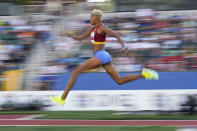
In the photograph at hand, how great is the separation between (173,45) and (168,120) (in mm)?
4694

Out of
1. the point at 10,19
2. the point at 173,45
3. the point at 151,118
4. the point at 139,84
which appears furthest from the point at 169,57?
the point at 10,19

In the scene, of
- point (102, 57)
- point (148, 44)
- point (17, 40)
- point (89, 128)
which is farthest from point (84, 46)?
point (89, 128)

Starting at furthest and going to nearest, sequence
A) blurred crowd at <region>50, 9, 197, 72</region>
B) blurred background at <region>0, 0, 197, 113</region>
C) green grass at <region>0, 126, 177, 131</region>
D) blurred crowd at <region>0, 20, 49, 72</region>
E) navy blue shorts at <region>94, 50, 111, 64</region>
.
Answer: blurred crowd at <region>0, 20, 49, 72</region>
blurred crowd at <region>50, 9, 197, 72</region>
blurred background at <region>0, 0, 197, 113</region>
navy blue shorts at <region>94, 50, 111, 64</region>
green grass at <region>0, 126, 177, 131</region>

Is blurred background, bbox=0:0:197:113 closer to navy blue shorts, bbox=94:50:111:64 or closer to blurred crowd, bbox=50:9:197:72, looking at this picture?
blurred crowd, bbox=50:9:197:72

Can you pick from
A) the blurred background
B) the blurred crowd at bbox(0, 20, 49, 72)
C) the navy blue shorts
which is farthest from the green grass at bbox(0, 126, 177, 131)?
the blurred crowd at bbox(0, 20, 49, 72)

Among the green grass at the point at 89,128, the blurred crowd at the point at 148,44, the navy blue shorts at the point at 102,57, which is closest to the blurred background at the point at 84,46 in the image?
the blurred crowd at the point at 148,44

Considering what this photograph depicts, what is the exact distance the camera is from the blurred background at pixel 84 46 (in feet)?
34.6

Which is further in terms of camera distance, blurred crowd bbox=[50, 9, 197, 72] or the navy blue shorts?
blurred crowd bbox=[50, 9, 197, 72]

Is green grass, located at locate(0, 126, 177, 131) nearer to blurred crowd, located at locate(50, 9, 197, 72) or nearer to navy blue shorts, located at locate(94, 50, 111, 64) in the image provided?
navy blue shorts, located at locate(94, 50, 111, 64)

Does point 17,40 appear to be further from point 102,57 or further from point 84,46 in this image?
point 102,57

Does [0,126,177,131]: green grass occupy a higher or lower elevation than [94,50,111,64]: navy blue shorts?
lower

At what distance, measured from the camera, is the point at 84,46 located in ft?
38.5

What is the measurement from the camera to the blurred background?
1055cm

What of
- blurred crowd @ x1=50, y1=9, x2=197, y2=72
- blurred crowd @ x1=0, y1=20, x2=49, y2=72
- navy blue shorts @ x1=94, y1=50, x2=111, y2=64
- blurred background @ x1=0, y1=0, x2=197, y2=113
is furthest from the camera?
blurred crowd @ x1=0, y1=20, x2=49, y2=72
